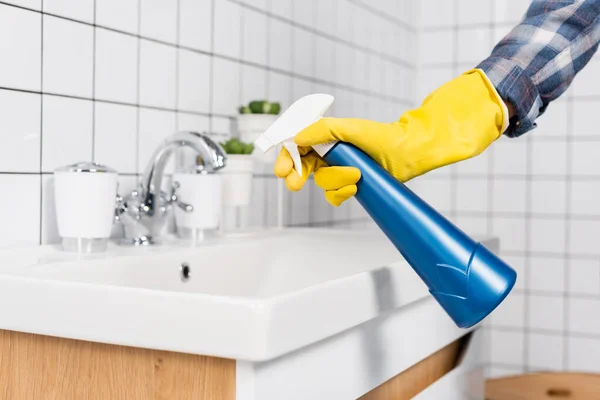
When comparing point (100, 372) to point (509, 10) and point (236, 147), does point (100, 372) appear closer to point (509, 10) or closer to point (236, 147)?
point (236, 147)

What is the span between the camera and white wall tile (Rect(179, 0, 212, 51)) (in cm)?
140

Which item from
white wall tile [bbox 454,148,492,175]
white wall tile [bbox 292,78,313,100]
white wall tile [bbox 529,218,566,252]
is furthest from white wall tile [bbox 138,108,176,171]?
white wall tile [bbox 529,218,566,252]

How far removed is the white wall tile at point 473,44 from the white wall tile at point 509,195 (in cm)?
40

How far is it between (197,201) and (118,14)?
329mm

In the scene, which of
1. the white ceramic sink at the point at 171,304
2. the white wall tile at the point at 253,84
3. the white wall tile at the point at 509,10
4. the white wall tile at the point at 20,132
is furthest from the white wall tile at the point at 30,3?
the white wall tile at the point at 509,10

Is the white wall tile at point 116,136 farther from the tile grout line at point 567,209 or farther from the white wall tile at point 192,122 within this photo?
the tile grout line at point 567,209

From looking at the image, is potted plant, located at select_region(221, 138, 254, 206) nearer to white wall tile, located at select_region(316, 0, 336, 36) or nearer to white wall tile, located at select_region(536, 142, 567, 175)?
white wall tile, located at select_region(316, 0, 336, 36)

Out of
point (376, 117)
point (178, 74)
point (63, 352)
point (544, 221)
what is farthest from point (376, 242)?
point (544, 221)

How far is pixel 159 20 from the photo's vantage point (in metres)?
1.34

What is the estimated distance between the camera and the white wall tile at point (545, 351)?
7.60 ft

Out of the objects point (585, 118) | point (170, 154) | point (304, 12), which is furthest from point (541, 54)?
point (585, 118)

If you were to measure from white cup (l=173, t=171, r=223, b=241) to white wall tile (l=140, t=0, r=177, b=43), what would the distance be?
0.83 ft

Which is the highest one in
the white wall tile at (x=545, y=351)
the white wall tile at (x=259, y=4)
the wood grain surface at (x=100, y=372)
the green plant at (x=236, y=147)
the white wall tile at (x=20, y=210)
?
the white wall tile at (x=259, y=4)

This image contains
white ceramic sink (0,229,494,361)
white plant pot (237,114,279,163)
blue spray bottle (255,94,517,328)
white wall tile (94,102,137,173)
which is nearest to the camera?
white ceramic sink (0,229,494,361)
